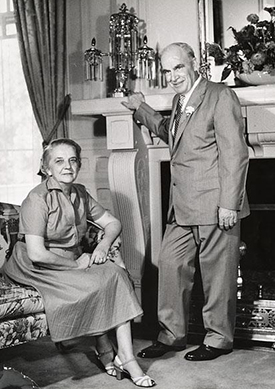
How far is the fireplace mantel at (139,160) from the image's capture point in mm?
3676

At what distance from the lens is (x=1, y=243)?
342 cm

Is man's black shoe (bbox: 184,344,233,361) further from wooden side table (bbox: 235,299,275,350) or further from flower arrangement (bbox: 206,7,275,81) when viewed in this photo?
flower arrangement (bbox: 206,7,275,81)

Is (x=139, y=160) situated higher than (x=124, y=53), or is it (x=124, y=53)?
(x=124, y=53)

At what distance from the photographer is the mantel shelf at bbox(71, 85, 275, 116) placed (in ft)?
11.7

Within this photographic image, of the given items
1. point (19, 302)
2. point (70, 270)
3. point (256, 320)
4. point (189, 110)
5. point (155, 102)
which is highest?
point (155, 102)

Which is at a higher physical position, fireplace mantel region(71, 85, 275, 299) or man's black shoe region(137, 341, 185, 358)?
fireplace mantel region(71, 85, 275, 299)

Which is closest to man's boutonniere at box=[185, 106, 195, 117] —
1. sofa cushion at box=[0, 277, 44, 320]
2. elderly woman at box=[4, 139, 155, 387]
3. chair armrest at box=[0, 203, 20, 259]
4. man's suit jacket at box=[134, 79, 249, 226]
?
man's suit jacket at box=[134, 79, 249, 226]

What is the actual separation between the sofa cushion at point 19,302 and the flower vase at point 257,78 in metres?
1.73

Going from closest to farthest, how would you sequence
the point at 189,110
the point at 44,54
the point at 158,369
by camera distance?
1. the point at 158,369
2. the point at 189,110
3. the point at 44,54

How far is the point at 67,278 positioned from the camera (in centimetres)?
296

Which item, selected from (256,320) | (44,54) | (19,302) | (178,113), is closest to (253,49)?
(178,113)

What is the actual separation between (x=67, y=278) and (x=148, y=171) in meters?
1.33

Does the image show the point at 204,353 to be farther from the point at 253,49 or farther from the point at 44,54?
the point at 44,54

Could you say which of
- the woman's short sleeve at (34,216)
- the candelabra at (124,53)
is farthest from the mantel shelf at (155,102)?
the woman's short sleeve at (34,216)
